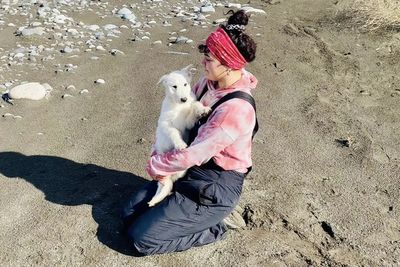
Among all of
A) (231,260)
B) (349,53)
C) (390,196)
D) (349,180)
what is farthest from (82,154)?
(349,53)

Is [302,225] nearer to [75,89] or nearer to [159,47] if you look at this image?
[75,89]

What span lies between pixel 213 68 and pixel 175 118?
20.6 inches

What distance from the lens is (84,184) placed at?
4.56m

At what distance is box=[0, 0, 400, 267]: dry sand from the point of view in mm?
3943

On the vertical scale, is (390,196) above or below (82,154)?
above

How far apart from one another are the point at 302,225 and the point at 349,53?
11.5 ft

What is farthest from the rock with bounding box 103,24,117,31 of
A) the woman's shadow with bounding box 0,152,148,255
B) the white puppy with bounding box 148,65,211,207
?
the white puppy with bounding box 148,65,211,207

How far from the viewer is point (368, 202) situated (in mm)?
4480

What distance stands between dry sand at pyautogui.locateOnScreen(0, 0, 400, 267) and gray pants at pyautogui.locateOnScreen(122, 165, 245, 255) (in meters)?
0.11

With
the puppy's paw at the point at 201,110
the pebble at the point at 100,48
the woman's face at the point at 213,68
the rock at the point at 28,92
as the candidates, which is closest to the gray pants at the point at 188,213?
the puppy's paw at the point at 201,110

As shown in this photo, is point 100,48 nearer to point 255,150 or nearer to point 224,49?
point 255,150

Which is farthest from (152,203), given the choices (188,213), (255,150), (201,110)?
(255,150)

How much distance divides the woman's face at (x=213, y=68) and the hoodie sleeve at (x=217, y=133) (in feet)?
0.70

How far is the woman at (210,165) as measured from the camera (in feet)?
11.6
